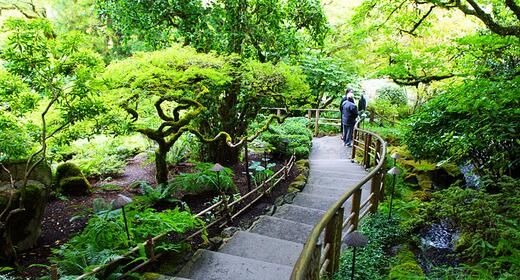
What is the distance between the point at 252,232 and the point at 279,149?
5.19 m

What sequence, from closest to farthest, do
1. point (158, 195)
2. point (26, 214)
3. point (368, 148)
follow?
point (26, 214) < point (158, 195) < point (368, 148)

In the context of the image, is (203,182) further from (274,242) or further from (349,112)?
(349,112)

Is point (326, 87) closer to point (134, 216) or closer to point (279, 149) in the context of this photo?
point (279, 149)

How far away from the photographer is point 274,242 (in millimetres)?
4488

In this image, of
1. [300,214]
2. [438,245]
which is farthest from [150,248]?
[438,245]

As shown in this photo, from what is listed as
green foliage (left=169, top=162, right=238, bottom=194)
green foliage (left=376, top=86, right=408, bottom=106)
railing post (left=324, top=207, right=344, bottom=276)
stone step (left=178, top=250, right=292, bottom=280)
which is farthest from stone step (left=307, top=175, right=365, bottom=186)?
green foliage (left=376, top=86, right=408, bottom=106)

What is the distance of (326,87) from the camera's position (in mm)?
14805

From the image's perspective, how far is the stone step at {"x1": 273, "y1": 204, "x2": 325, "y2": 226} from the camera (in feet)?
18.7

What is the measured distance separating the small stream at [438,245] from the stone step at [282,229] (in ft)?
5.18

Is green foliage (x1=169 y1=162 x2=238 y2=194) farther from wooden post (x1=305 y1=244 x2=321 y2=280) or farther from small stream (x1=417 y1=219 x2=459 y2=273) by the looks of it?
wooden post (x1=305 y1=244 x2=321 y2=280)

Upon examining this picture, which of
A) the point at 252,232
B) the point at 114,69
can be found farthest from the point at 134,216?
the point at 114,69

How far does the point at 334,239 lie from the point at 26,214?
405 cm

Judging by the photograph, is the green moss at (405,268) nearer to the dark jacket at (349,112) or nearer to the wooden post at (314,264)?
the wooden post at (314,264)

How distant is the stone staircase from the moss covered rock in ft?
12.5
